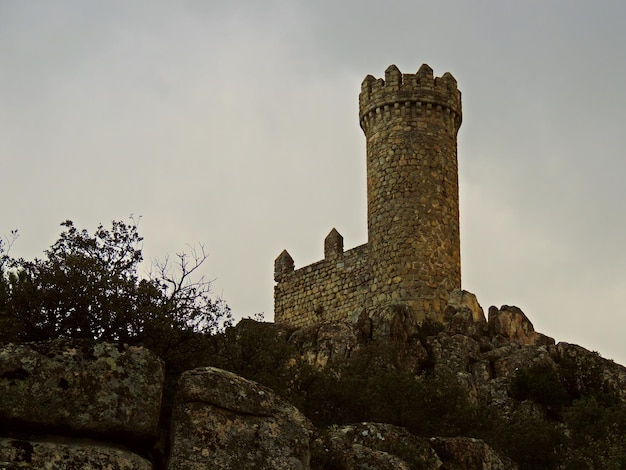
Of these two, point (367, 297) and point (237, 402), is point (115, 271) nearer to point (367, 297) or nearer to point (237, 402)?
point (237, 402)

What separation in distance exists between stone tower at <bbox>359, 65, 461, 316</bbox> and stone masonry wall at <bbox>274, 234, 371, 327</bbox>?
3.77ft

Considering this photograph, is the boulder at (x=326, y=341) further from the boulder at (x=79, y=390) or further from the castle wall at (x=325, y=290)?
the boulder at (x=79, y=390)

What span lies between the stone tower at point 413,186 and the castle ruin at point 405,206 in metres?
0.03

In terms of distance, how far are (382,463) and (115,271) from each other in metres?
5.52

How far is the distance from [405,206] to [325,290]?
5174mm

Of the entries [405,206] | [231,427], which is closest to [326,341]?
[405,206]

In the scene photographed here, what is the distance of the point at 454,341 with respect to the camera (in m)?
25.6

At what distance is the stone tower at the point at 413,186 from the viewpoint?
28484 mm

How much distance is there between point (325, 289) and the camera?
32.7m

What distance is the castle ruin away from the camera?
28.5 meters

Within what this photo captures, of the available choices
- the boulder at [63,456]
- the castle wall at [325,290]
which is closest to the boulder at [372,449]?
the boulder at [63,456]

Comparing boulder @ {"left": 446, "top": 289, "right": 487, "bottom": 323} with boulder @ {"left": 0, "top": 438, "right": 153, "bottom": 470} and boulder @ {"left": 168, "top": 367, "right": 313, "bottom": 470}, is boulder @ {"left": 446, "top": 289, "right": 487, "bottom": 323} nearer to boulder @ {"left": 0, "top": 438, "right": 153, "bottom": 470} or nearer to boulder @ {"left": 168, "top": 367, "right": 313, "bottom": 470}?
boulder @ {"left": 168, "top": 367, "right": 313, "bottom": 470}

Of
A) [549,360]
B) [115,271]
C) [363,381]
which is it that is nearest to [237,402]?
[115,271]

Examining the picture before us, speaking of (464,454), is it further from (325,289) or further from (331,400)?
(325,289)
